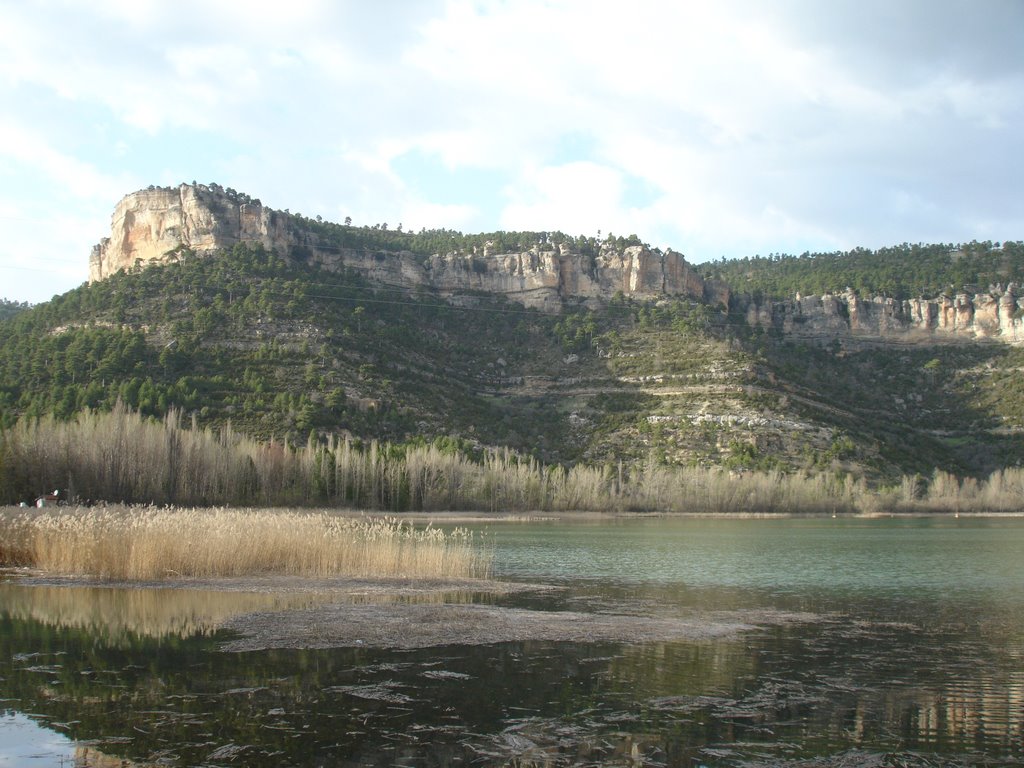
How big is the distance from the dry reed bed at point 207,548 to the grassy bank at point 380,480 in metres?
25.1

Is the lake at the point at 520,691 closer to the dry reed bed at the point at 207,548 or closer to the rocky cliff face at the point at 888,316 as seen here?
the dry reed bed at the point at 207,548

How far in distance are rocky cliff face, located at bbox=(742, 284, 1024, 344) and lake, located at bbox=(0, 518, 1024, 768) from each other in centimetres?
13604

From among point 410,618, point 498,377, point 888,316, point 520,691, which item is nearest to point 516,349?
point 498,377

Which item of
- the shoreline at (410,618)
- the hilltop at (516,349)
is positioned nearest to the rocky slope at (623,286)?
the hilltop at (516,349)

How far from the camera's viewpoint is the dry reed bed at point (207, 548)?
76.6ft

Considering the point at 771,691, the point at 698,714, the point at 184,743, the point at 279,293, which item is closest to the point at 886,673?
the point at 771,691

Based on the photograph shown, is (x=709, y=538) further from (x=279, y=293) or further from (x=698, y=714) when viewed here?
(x=279, y=293)

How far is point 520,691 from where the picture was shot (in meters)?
12.5

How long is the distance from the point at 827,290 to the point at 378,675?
163751mm

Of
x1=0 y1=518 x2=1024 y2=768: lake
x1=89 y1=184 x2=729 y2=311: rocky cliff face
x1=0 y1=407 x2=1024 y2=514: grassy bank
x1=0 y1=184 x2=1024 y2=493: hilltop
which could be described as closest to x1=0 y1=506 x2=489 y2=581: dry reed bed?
x1=0 y1=518 x2=1024 y2=768: lake

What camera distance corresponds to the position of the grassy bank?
55.2 m

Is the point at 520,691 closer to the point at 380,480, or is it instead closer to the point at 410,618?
the point at 410,618

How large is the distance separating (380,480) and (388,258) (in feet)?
268

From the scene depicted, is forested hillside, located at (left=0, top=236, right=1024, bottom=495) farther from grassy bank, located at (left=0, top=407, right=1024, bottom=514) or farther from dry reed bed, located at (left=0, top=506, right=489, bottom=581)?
dry reed bed, located at (left=0, top=506, right=489, bottom=581)
